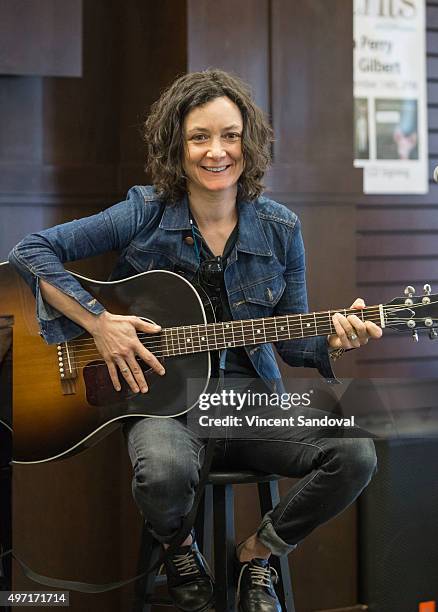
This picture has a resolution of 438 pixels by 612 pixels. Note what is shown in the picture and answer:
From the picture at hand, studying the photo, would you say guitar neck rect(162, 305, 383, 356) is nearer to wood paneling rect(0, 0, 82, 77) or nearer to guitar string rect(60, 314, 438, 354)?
guitar string rect(60, 314, 438, 354)

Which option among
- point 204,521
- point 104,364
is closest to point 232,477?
point 204,521

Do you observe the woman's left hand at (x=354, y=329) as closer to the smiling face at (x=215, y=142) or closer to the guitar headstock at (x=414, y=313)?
the guitar headstock at (x=414, y=313)

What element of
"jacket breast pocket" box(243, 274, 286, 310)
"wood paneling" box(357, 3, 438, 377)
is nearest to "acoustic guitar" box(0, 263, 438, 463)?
"jacket breast pocket" box(243, 274, 286, 310)

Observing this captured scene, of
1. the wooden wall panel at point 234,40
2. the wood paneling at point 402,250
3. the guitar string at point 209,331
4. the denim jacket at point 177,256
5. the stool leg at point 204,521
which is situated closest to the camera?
the guitar string at point 209,331

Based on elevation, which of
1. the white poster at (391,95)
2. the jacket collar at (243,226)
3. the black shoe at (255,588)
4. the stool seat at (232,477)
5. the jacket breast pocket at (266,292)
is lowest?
the black shoe at (255,588)

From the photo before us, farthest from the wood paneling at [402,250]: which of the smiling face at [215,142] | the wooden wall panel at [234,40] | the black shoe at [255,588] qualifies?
the black shoe at [255,588]

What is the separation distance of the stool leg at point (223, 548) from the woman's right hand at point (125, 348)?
323 millimetres

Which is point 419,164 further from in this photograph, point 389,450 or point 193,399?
point 193,399

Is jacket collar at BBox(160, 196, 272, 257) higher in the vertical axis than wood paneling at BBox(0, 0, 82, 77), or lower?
lower

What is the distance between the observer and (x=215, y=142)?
94.7 inches

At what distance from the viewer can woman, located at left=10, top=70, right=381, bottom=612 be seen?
2250mm

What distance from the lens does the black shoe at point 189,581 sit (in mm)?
2266

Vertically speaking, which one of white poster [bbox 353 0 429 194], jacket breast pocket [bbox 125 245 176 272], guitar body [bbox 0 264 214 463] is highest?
white poster [bbox 353 0 429 194]

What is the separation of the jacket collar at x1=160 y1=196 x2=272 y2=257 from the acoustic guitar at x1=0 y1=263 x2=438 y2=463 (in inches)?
6.4
